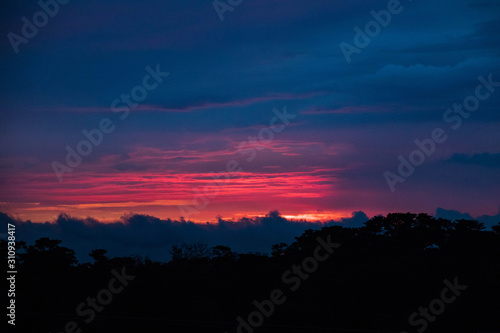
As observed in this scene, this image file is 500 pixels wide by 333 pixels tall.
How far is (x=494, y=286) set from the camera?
52.1ft

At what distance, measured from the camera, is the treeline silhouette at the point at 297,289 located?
15.1m

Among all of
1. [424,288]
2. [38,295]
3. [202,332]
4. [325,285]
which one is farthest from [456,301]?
[38,295]

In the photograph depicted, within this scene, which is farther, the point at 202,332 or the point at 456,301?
the point at 456,301

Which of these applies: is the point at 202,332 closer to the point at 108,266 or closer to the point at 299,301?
the point at 299,301

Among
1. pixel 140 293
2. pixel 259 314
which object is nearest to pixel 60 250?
pixel 140 293

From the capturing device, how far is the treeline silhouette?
1505 cm

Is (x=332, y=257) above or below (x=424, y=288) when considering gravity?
above

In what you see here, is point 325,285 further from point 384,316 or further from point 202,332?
point 202,332

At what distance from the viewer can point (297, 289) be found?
17312 millimetres

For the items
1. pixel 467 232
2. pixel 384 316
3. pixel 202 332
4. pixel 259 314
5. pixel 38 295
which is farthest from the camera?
pixel 467 232

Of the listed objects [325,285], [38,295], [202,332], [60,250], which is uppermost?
[60,250]

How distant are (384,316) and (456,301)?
2262 millimetres

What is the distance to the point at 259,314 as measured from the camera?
16.4 meters

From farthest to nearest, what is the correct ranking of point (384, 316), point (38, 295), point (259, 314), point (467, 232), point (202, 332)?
point (467, 232) < point (38, 295) < point (259, 314) < point (384, 316) < point (202, 332)
